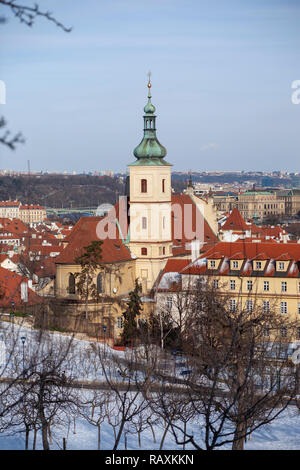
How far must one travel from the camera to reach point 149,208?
47531mm

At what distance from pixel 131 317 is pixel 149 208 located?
11327mm

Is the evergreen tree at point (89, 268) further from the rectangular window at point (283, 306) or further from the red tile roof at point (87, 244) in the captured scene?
the rectangular window at point (283, 306)

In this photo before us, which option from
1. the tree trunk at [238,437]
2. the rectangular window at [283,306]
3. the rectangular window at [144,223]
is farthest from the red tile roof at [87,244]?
the tree trunk at [238,437]

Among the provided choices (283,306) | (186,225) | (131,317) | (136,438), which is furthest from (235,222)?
(136,438)

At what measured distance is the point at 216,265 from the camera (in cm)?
3766

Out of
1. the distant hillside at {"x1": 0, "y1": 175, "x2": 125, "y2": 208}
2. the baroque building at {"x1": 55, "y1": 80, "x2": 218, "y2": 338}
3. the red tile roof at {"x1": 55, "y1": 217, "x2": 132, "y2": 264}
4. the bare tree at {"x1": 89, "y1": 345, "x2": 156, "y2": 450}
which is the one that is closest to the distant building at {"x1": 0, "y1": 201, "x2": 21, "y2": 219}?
the distant hillside at {"x1": 0, "y1": 175, "x2": 125, "y2": 208}

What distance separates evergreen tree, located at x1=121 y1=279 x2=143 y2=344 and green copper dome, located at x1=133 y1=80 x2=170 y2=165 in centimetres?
1052

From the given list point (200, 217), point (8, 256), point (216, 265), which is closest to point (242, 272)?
point (216, 265)

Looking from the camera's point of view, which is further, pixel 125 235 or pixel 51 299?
pixel 125 235

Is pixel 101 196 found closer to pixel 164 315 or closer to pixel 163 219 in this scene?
pixel 163 219

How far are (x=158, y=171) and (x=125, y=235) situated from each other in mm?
4161

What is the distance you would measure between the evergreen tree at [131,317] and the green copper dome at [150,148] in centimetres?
1052

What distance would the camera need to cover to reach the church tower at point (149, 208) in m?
47.0

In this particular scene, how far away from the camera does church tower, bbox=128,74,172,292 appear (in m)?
47.0
